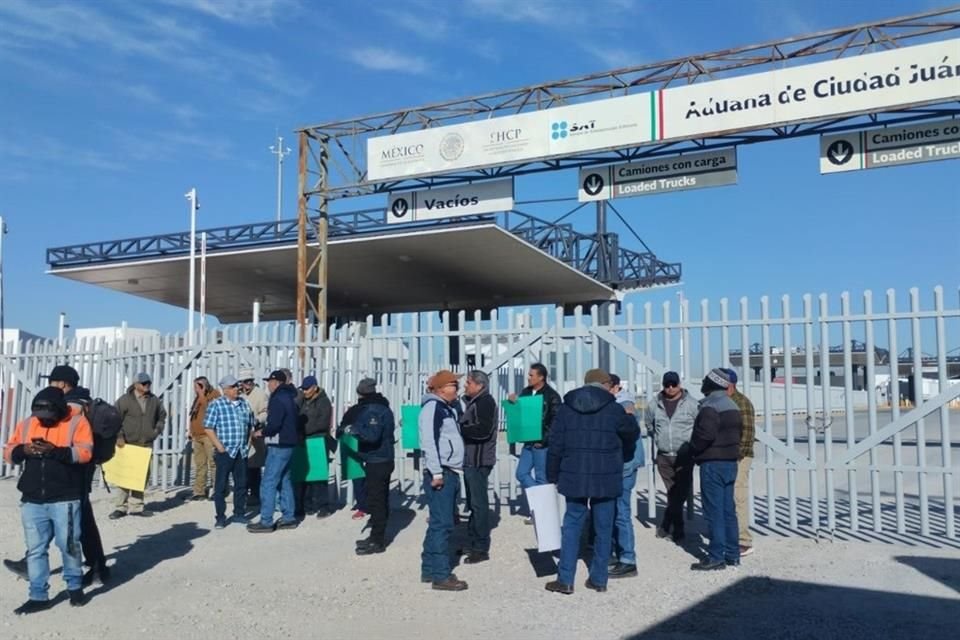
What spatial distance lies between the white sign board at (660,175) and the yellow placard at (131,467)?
872 centimetres

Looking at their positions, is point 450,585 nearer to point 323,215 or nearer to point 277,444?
point 277,444

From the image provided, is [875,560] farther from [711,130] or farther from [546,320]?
[711,130]

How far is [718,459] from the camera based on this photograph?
7.60m

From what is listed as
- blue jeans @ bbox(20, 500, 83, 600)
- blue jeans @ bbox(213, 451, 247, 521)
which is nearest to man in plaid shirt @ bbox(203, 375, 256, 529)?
blue jeans @ bbox(213, 451, 247, 521)

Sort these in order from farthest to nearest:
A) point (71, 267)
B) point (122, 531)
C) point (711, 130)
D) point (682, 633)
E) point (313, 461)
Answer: point (71, 267) → point (711, 130) → point (313, 461) → point (122, 531) → point (682, 633)

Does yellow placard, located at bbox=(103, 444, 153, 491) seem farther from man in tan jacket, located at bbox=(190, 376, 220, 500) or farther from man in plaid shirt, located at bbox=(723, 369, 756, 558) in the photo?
man in plaid shirt, located at bbox=(723, 369, 756, 558)

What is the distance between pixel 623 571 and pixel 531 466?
1.82 metres

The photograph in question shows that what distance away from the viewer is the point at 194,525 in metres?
10.3

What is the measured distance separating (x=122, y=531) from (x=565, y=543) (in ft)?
18.0

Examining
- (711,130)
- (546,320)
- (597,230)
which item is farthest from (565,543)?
(597,230)

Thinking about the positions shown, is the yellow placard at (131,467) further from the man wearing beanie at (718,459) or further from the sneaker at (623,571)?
the man wearing beanie at (718,459)

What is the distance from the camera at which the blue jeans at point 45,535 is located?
21.4 feet

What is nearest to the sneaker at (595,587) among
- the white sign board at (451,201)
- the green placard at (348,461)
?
the green placard at (348,461)

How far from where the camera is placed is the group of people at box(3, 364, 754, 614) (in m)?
6.57
